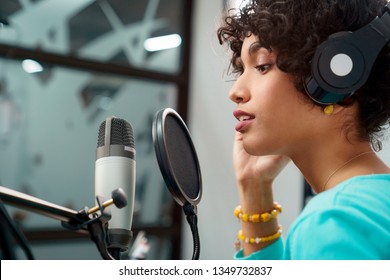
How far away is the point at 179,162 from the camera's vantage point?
0.65 m

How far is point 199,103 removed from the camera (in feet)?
10.5

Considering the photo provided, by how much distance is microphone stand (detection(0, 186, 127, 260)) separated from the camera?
554mm

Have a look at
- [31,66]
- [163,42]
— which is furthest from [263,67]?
[163,42]

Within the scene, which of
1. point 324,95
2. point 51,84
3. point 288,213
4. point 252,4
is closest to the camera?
point 324,95

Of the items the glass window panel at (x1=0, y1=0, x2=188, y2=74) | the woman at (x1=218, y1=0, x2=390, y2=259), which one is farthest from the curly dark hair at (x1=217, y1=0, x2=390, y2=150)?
the glass window panel at (x1=0, y1=0, x2=188, y2=74)

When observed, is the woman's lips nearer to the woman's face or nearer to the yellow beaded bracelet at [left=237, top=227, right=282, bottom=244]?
the woman's face

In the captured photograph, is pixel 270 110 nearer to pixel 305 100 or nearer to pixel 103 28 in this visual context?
pixel 305 100

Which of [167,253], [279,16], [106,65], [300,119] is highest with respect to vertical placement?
[106,65]

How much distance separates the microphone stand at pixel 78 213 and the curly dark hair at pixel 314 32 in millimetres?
334

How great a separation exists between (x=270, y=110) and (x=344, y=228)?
24cm

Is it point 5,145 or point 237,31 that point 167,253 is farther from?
point 237,31

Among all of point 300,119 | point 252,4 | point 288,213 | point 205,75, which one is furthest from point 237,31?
point 205,75

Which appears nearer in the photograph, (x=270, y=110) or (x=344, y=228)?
(x=344, y=228)

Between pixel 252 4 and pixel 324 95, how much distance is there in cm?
23
